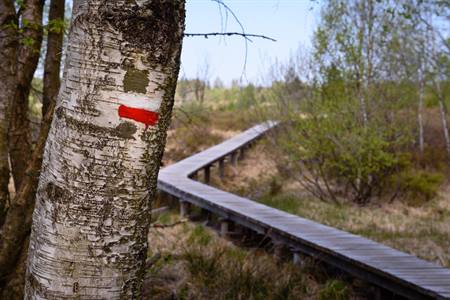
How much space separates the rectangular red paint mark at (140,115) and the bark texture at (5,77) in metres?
1.89

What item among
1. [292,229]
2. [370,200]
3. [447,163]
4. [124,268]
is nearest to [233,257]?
[292,229]

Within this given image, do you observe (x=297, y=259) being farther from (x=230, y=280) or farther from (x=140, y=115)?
(x=140, y=115)

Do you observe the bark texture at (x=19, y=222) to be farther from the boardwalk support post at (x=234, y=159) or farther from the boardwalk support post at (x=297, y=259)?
the boardwalk support post at (x=234, y=159)

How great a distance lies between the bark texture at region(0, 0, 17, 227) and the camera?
289cm

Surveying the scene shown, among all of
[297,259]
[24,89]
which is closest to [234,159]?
[297,259]

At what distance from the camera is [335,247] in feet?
16.0

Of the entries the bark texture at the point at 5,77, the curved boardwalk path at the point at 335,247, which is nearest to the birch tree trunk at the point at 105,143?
the bark texture at the point at 5,77

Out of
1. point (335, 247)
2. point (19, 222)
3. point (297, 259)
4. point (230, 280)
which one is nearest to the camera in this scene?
point (19, 222)

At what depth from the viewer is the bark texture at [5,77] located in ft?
9.49

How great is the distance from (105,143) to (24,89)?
2.23m

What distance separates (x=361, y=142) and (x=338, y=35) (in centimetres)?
191

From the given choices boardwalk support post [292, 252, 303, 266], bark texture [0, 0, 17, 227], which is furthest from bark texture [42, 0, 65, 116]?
boardwalk support post [292, 252, 303, 266]

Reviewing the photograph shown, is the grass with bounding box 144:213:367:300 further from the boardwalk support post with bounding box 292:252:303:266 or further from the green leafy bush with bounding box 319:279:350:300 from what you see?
the boardwalk support post with bounding box 292:252:303:266

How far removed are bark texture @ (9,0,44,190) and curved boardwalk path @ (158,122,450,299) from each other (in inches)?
113
